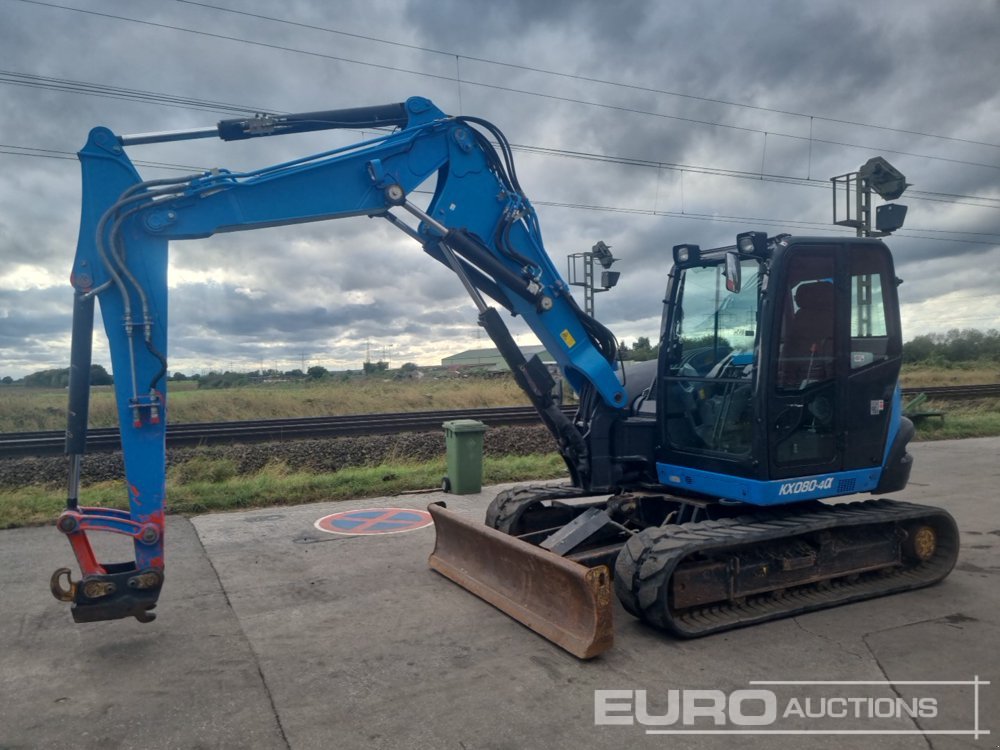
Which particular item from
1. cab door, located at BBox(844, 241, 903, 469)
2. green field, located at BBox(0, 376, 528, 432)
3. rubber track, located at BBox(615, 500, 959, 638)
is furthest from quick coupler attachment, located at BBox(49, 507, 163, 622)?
green field, located at BBox(0, 376, 528, 432)

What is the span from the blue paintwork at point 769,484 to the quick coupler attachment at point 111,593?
4110mm

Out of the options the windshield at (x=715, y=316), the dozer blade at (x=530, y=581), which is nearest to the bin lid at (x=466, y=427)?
the dozer blade at (x=530, y=581)

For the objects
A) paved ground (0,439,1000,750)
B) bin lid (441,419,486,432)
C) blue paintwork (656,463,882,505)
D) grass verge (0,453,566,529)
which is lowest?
paved ground (0,439,1000,750)

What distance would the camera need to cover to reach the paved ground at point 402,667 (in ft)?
13.5

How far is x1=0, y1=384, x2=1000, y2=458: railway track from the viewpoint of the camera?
1511 centimetres

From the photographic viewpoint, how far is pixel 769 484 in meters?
5.97

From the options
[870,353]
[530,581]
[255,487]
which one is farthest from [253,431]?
[870,353]

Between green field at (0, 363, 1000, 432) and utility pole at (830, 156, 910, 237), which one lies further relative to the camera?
green field at (0, 363, 1000, 432)

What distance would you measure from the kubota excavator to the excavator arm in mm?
15

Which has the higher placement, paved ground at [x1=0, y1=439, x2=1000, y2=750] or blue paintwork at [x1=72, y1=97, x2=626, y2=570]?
blue paintwork at [x1=72, y1=97, x2=626, y2=570]

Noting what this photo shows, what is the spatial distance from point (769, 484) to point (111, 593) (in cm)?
475

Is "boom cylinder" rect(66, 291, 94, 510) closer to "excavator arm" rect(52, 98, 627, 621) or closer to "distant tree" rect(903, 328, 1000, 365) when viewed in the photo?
"excavator arm" rect(52, 98, 627, 621)

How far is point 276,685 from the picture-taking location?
4.69 metres

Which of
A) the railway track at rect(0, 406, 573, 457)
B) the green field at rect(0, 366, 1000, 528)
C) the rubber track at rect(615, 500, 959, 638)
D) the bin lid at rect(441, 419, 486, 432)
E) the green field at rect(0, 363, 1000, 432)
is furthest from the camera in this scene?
the green field at rect(0, 363, 1000, 432)
